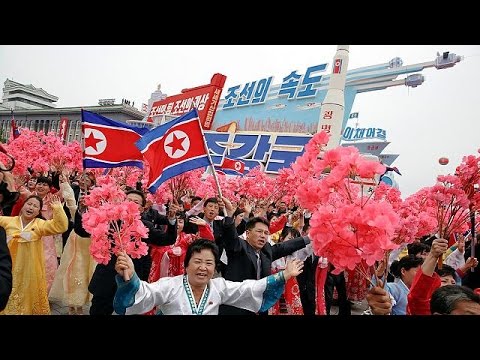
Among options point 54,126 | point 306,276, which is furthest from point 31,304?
point 54,126

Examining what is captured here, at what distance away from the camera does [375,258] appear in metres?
1.57

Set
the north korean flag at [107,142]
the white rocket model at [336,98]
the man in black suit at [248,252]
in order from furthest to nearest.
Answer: the white rocket model at [336,98] → the north korean flag at [107,142] → the man in black suit at [248,252]

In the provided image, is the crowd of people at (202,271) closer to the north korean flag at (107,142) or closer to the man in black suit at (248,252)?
the man in black suit at (248,252)

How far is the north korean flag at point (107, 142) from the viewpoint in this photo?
445 cm

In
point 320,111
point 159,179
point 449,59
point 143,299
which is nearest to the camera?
point 143,299

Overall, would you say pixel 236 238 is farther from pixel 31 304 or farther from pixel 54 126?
pixel 54 126

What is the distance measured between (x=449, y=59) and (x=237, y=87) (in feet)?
34.9

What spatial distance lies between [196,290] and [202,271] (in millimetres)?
119

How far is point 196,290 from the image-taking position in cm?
226

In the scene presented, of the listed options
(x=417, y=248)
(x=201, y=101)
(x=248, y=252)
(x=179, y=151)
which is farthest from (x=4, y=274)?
(x=201, y=101)

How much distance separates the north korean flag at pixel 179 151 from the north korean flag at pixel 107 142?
58 cm

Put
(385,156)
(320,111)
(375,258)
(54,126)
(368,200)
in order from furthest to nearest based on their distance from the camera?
(385,156)
(54,126)
(320,111)
(368,200)
(375,258)

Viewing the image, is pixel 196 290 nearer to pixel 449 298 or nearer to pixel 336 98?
pixel 449 298

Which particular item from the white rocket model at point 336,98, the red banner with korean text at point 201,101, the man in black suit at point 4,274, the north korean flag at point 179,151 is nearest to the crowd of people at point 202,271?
the man in black suit at point 4,274
